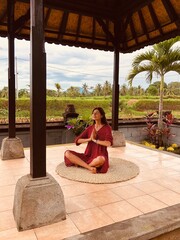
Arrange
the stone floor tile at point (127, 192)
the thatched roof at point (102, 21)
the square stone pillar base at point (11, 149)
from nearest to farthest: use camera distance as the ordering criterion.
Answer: the stone floor tile at point (127, 192) < the square stone pillar base at point (11, 149) < the thatched roof at point (102, 21)

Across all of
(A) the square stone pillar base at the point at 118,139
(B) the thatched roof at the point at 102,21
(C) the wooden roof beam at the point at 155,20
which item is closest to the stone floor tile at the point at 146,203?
(A) the square stone pillar base at the point at 118,139

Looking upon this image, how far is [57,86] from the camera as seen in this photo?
16.4 metres

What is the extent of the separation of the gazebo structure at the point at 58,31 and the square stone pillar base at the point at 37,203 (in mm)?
10

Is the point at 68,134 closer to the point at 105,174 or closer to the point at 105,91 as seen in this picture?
the point at 105,174

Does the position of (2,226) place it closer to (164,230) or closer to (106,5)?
(164,230)

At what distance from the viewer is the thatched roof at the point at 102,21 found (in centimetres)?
500

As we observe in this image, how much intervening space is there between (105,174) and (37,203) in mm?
1758

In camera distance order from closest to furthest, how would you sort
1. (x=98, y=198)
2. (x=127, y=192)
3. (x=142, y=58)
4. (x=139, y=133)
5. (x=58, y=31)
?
(x=98, y=198) → (x=127, y=192) → (x=58, y=31) → (x=142, y=58) → (x=139, y=133)

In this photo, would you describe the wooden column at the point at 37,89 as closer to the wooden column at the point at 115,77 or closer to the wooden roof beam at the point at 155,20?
the wooden column at the point at 115,77

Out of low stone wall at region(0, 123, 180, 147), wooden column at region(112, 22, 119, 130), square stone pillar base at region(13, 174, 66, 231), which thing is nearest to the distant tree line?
low stone wall at region(0, 123, 180, 147)

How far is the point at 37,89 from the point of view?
244 centimetres

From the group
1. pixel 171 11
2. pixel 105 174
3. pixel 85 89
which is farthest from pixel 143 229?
pixel 85 89

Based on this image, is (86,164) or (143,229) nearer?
(143,229)

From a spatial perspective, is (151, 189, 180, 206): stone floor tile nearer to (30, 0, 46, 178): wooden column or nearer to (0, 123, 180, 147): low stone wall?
(30, 0, 46, 178): wooden column
